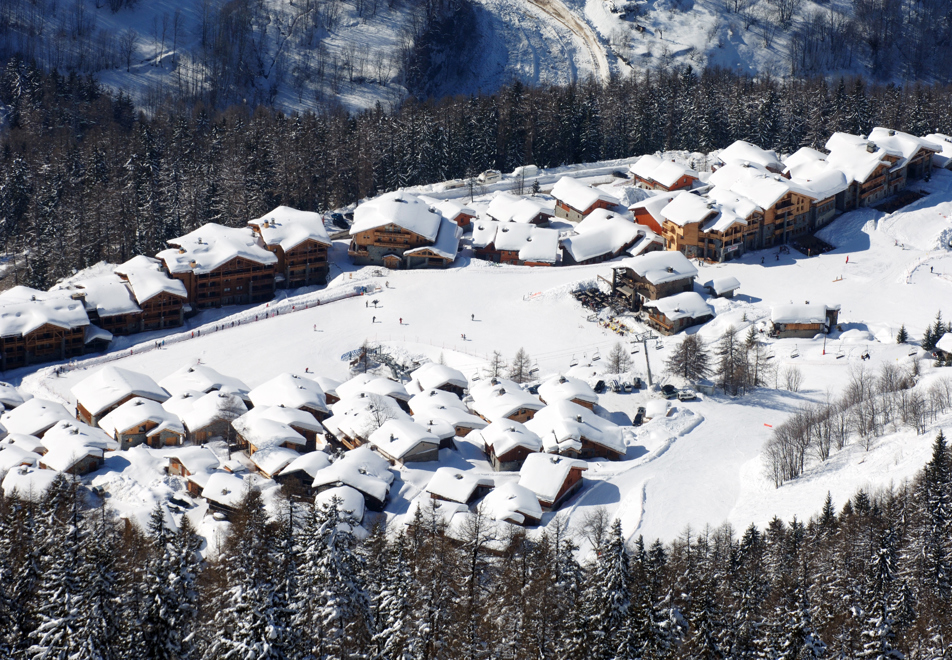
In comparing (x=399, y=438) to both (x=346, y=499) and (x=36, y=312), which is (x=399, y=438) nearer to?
(x=346, y=499)

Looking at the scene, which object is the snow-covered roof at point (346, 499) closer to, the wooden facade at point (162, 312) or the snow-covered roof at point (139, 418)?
the snow-covered roof at point (139, 418)

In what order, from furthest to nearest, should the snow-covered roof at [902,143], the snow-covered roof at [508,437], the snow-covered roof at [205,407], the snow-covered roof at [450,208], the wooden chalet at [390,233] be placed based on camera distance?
the snow-covered roof at [450,208] → the snow-covered roof at [902,143] → the wooden chalet at [390,233] → the snow-covered roof at [205,407] → the snow-covered roof at [508,437]

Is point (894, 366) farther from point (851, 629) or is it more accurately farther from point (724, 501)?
point (851, 629)

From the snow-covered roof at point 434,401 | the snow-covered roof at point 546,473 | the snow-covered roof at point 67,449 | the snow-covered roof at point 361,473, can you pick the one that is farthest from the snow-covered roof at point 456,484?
the snow-covered roof at point 67,449

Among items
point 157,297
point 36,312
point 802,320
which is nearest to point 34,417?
point 36,312

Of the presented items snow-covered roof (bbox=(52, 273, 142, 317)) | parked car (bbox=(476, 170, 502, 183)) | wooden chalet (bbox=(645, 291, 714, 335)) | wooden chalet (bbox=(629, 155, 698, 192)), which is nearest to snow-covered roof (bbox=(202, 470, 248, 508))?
snow-covered roof (bbox=(52, 273, 142, 317))
